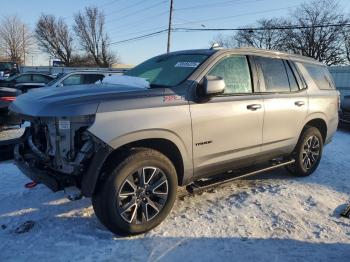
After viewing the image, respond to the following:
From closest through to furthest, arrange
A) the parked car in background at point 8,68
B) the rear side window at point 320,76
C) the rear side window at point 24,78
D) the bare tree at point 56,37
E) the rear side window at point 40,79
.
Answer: the rear side window at point 320,76
the rear side window at point 24,78
the rear side window at point 40,79
the parked car in background at point 8,68
the bare tree at point 56,37

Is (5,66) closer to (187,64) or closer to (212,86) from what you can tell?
(187,64)

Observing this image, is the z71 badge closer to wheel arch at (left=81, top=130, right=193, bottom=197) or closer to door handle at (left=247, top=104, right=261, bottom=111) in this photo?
wheel arch at (left=81, top=130, right=193, bottom=197)

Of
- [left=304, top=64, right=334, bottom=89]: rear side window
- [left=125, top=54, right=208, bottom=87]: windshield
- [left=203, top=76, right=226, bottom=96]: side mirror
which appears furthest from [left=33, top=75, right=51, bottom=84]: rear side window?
[left=203, top=76, right=226, bottom=96]: side mirror

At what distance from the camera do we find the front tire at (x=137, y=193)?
3789mm

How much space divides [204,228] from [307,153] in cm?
279

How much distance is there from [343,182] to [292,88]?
66.4 inches

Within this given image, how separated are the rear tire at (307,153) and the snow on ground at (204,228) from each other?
0.53m

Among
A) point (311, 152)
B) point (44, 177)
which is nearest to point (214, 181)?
point (44, 177)

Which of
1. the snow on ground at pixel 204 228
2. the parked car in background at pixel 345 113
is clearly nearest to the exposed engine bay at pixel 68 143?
the snow on ground at pixel 204 228

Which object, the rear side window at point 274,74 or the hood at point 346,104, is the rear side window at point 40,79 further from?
the rear side window at point 274,74

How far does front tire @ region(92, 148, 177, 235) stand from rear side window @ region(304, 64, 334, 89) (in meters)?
3.28

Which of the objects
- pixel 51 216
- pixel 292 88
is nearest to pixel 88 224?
pixel 51 216

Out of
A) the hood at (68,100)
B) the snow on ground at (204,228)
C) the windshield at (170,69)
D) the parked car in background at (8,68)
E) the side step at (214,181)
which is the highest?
the parked car in background at (8,68)

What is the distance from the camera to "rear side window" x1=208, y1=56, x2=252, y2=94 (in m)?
4.77
